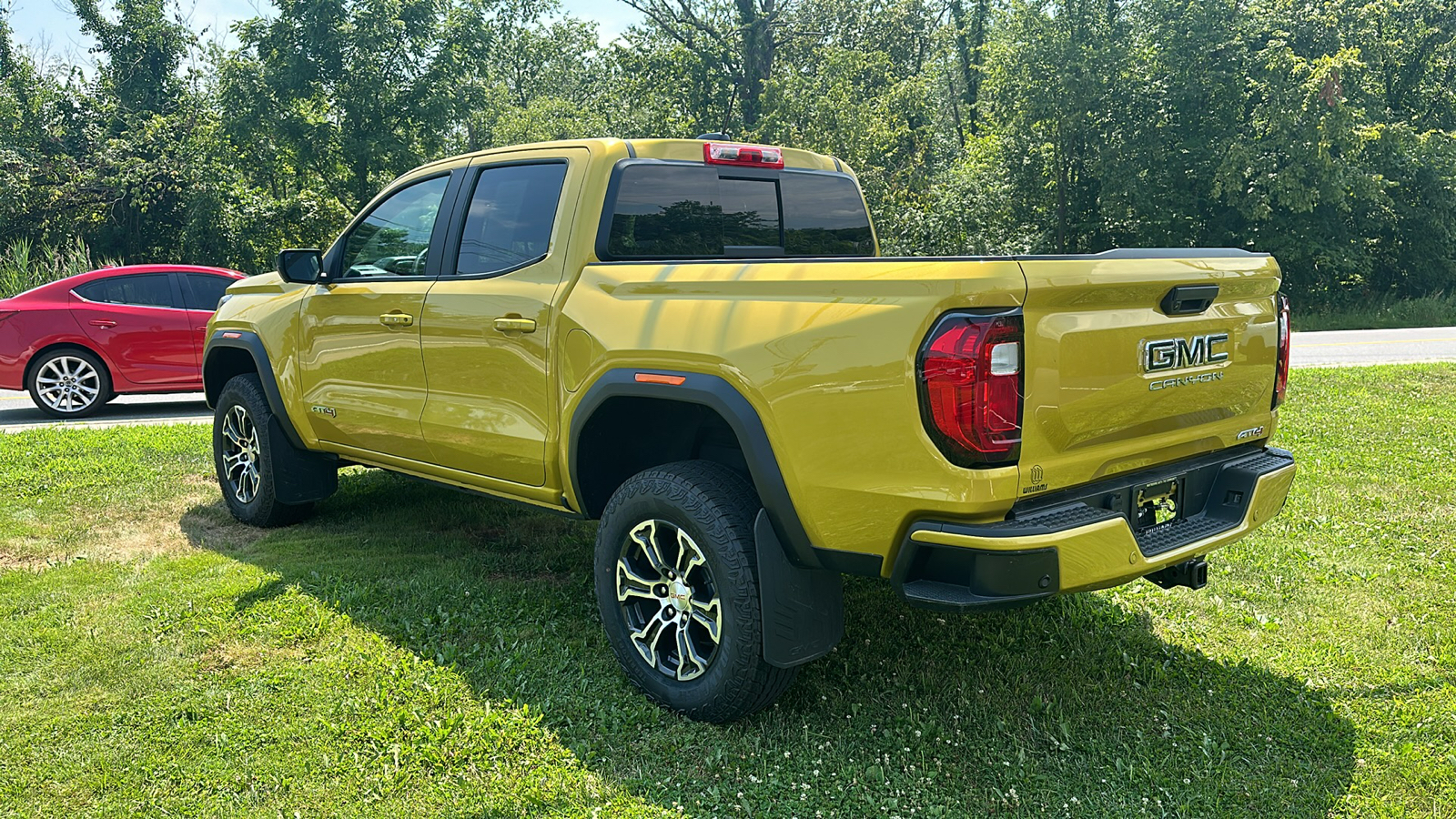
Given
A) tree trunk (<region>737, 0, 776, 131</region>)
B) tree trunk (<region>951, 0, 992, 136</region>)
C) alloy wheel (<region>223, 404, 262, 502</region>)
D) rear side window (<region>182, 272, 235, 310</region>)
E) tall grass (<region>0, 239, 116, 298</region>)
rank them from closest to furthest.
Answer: alloy wheel (<region>223, 404, 262, 502</region>)
rear side window (<region>182, 272, 235, 310</region>)
tall grass (<region>0, 239, 116, 298</region>)
tree trunk (<region>737, 0, 776, 131</region>)
tree trunk (<region>951, 0, 992, 136</region>)

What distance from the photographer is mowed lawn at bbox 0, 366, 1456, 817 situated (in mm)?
3129

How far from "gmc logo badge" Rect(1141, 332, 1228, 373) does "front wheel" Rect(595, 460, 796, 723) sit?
1.29 meters

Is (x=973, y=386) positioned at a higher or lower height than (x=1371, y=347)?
higher

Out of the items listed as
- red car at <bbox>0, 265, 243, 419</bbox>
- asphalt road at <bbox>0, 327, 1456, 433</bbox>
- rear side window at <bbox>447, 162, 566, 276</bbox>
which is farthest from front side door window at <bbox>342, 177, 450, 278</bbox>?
red car at <bbox>0, 265, 243, 419</bbox>

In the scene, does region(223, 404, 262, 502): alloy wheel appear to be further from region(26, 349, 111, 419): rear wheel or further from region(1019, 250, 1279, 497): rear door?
region(26, 349, 111, 419): rear wheel

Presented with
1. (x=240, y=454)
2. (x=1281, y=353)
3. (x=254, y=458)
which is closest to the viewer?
(x=1281, y=353)

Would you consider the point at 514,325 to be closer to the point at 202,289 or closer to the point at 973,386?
the point at 973,386

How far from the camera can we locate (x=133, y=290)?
10.8 meters

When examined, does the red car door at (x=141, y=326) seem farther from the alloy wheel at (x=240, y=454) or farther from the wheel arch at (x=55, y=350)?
the alloy wheel at (x=240, y=454)

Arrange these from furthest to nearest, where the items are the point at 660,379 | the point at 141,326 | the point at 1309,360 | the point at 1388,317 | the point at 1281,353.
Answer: the point at 1388,317 < the point at 1309,360 < the point at 141,326 < the point at 1281,353 < the point at 660,379

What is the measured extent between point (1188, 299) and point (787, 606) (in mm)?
1520

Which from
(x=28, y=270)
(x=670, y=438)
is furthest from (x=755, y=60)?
(x=670, y=438)

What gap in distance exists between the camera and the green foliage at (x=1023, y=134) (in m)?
22.2

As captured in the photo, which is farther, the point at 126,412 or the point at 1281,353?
the point at 126,412
